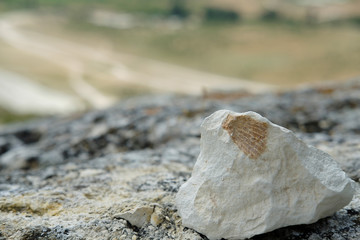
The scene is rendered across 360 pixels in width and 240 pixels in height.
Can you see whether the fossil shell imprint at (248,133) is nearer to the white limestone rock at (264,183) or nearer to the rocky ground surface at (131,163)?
the white limestone rock at (264,183)

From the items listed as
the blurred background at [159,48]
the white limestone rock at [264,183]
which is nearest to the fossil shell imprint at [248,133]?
the white limestone rock at [264,183]

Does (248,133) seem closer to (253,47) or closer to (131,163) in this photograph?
(131,163)

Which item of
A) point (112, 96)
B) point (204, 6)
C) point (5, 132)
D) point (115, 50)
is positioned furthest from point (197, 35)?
point (5, 132)

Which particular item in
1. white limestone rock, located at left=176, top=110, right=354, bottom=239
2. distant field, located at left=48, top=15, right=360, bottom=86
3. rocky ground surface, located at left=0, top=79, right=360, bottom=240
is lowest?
distant field, located at left=48, top=15, right=360, bottom=86

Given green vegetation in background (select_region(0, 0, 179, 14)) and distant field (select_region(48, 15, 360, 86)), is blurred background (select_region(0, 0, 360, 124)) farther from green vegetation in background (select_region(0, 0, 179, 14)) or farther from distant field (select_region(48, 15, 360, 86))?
green vegetation in background (select_region(0, 0, 179, 14))

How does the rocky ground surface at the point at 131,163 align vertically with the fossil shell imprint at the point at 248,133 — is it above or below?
below

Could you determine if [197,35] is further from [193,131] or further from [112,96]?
[193,131]

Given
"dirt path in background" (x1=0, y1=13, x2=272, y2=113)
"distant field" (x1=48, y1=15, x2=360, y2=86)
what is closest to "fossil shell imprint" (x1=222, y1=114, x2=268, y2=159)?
"dirt path in background" (x1=0, y1=13, x2=272, y2=113)
